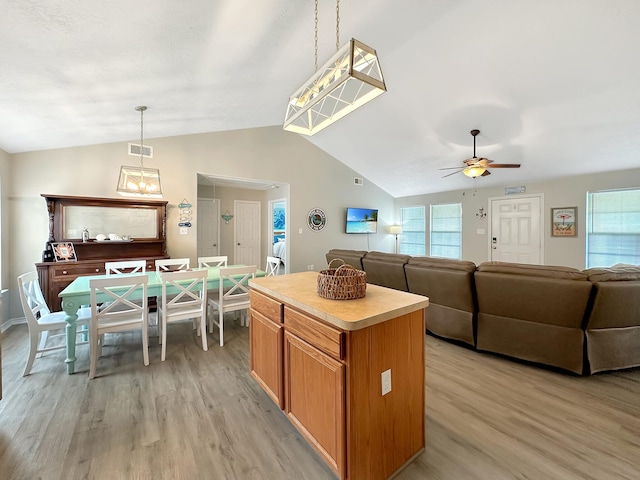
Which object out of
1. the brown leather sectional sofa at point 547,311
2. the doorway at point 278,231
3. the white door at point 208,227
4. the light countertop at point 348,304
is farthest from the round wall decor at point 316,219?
the light countertop at point 348,304

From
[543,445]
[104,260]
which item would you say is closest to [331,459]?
[543,445]

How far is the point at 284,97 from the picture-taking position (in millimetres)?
4188

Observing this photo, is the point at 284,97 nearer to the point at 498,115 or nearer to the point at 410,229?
the point at 498,115

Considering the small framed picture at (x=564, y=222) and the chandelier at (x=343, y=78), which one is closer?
the chandelier at (x=343, y=78)

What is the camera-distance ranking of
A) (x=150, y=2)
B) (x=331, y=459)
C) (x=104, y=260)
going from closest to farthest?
(x=331, y=459)
(x=150, y=2)
(x=104, y=260)

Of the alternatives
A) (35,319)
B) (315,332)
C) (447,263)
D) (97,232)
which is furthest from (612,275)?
(97,232)

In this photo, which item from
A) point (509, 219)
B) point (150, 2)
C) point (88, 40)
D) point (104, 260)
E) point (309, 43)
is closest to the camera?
point (150, 2)

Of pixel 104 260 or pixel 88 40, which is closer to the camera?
pixel 88 40

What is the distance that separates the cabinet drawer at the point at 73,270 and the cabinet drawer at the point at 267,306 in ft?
10.2

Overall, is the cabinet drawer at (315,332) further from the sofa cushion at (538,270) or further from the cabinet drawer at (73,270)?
the cabinet drawer at (73,270)

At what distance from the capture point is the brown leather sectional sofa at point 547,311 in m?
2.31

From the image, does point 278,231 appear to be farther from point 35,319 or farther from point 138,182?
point 35,319

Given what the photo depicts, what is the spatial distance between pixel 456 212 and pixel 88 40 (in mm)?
7196

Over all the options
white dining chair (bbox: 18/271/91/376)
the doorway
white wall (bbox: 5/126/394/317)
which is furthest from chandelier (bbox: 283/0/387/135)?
the doorway
